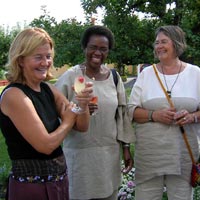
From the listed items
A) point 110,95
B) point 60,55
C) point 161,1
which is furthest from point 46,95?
point 161,1

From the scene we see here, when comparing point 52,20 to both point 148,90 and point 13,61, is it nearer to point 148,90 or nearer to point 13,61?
point 148,90

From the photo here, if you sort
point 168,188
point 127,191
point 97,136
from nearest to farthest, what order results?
point 97,136
point 168,188
point 127,191

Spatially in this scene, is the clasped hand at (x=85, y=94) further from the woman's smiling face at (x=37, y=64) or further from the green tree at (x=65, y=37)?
the green tree at (x=65, y=37)

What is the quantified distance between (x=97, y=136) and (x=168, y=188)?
785mm

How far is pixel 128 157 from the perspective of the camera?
3.43 m

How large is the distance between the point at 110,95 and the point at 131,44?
8.06 feet

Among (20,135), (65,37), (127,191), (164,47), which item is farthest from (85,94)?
(65,37)

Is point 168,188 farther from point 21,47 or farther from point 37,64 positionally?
point 21,47

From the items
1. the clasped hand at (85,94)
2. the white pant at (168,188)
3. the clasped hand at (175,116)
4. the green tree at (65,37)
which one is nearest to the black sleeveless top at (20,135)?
the clasped hand at (85,94)

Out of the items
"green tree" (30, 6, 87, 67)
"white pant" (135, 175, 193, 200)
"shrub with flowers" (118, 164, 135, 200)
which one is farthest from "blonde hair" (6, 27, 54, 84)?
"green tree" (30, 6, 87, 67)

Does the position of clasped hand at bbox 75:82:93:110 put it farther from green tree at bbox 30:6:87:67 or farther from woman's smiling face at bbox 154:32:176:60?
green tree at bbox 30:6:87:67

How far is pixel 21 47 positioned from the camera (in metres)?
2.38

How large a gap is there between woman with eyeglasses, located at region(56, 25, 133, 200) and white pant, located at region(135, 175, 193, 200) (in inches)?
11.9

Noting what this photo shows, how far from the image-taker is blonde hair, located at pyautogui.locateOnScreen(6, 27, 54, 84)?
237 cm
